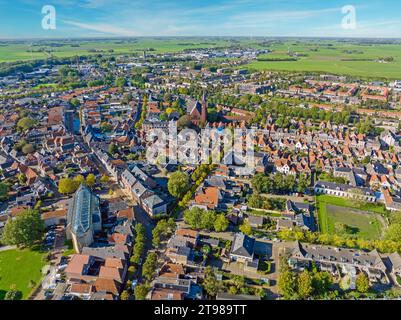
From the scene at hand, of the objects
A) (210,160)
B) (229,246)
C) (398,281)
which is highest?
(210,160)

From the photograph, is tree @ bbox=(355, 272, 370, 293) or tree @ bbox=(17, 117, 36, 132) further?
tree @ bbox=(17, 117, 36, 132)

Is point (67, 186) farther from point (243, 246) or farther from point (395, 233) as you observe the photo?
point (395, 233)

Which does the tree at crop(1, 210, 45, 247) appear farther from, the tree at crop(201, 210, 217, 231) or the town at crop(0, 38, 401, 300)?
the tree at crop(201, 210, 217, 231)

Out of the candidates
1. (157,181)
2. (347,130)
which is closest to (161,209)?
(157,181)

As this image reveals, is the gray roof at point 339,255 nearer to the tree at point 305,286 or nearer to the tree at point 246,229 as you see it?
the tree at point 305,286

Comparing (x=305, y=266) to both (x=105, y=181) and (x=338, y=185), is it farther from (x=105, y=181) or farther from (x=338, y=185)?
(x=105, y=181)

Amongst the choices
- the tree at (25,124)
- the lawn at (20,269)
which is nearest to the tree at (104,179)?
the lawn at (20,269)

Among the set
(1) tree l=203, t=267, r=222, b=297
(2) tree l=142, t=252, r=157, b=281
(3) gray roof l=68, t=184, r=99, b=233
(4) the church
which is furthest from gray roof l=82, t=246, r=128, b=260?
(4) the church
